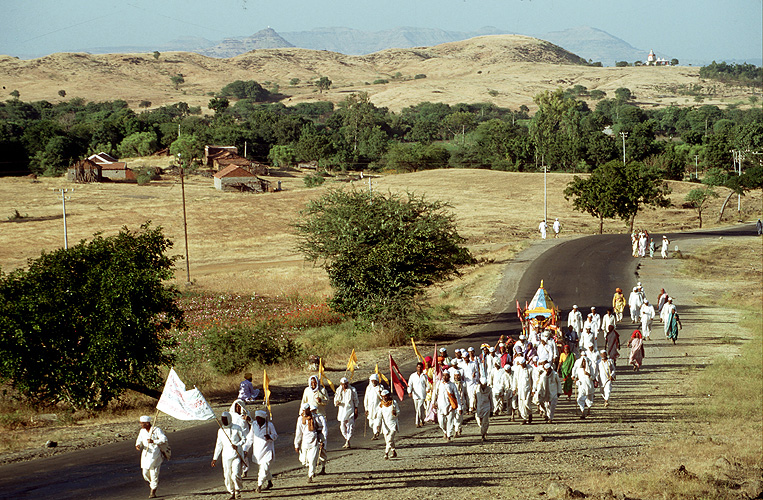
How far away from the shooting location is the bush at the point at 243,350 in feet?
83.9

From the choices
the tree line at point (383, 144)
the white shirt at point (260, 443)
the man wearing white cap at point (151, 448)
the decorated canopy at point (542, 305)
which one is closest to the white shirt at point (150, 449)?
the man wearing white cap at point (151, 448)

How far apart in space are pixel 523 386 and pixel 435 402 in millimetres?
2203

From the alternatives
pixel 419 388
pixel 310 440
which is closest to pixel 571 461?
pixel 419 388

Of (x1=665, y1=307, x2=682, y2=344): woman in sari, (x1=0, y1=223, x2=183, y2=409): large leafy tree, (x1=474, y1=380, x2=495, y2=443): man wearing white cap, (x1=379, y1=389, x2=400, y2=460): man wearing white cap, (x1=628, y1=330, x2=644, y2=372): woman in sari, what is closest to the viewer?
(x1=379, y1=389, x2=400, y2=460): man wearing white cap

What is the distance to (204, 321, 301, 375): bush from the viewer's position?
2558 cm

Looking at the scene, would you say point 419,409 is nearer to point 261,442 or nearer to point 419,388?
point 419,388

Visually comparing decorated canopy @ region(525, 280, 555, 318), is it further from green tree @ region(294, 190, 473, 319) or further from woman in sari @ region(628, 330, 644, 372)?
green tree @ region(294, 190, 473, 319)

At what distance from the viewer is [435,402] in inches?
651

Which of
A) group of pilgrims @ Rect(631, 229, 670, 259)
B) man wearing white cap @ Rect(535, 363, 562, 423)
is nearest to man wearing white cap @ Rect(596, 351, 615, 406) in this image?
man wearing white cap @ Rect(535, 363, 562, 423)

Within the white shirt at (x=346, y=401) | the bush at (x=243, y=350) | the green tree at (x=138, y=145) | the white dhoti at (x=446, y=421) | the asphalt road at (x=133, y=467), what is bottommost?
the bush at (x=243, y=350)

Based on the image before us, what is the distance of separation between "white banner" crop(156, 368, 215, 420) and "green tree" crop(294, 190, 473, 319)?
57.8 feet

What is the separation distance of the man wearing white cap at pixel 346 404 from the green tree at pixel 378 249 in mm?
14281

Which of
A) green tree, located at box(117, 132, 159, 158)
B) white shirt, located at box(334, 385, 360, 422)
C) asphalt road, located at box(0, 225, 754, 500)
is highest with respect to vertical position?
green tree, located at box(117, 132, 159, 158)

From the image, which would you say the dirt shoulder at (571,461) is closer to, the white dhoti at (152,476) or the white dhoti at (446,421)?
the white dhoti at (446,421)
